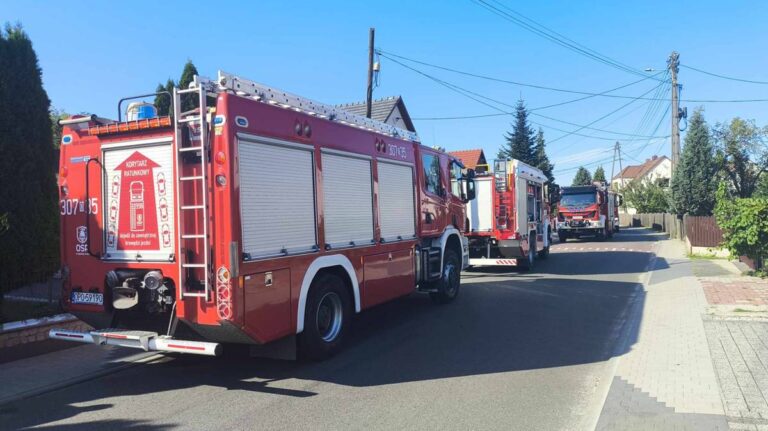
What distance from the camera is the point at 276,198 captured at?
18.9 ft

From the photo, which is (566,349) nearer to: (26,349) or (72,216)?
(72,216)

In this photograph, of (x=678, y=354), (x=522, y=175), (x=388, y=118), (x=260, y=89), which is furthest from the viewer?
(x=388, y=118)

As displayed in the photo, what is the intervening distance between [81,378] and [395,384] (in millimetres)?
3608

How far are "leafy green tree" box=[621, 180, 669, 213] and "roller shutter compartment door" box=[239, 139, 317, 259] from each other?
49311mm

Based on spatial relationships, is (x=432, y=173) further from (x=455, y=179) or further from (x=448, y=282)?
(x=448, y=282)

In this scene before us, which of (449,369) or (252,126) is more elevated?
(252,126)

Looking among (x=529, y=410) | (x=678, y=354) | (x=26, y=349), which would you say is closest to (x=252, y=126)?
(x=529, y=410)

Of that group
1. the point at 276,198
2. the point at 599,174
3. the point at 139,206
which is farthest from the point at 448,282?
Result: the point at 599,174

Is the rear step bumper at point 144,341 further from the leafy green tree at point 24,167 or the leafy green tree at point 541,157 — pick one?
the leafy green tree at point 541,157

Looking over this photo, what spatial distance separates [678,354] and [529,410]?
278 cm

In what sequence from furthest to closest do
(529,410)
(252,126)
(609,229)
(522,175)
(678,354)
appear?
(609,229), (522,175), (678,354), (252,126), (529,410)

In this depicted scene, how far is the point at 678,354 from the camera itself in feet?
21.2

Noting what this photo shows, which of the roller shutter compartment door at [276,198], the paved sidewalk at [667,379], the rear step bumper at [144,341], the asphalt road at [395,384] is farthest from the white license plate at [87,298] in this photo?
the paved sidewalk at [667,379]

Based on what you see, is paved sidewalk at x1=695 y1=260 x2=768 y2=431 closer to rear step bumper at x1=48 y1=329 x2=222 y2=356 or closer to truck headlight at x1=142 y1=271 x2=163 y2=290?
rear step bumper at x1=48 y1=329 x2=222 y2=356
